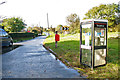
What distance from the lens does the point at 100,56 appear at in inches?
210

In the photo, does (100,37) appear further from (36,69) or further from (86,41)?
(36,69)

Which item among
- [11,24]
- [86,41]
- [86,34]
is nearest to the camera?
[86,41]

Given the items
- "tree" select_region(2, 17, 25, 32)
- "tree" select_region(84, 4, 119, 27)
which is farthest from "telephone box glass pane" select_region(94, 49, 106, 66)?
"tree" select_region(2, 17, 25, 32)

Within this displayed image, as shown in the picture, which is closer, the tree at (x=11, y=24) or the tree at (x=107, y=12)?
the tree at (x=107, y=12)

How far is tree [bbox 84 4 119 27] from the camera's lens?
34.8 meters

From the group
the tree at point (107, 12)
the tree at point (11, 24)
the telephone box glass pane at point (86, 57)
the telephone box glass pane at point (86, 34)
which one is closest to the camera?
the telephone box glass pane at point (86, 34)

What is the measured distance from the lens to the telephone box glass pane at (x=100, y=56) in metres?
5.22

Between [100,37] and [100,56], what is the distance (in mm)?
782

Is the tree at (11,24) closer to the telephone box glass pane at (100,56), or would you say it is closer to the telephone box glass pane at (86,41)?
the telephone box glass pane at (86,41)

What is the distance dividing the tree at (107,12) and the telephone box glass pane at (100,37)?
30256 millimetres

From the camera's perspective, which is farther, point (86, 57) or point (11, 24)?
point (11, 24)

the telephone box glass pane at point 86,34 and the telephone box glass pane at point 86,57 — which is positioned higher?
the telephone box glass pane at point 86,34

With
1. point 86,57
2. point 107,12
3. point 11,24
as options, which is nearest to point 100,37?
point 86,57

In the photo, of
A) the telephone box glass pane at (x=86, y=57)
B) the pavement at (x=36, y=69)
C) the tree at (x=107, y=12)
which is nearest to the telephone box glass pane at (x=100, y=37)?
the telephone box glass pane at (x=86, y=57)
